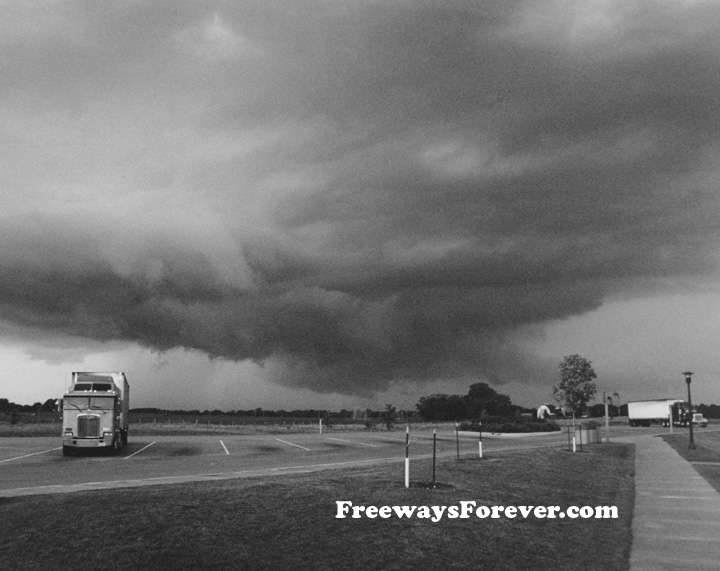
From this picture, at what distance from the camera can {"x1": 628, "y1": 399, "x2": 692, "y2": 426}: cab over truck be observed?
102875mm

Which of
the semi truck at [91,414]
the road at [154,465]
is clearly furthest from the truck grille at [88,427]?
the road at [154,465]

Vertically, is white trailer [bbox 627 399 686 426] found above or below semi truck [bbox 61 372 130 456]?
below

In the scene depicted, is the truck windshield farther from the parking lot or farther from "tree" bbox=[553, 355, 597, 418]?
"tree" bbox=[553, 355, 597, 418]

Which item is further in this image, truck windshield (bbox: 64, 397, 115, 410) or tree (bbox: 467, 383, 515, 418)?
tree (bbox: 467, 383, 515, 418)

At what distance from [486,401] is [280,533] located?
178 metres

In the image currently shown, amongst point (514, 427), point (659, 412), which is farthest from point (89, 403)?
point (659, 412)

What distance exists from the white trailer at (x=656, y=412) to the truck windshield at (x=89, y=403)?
283 feet

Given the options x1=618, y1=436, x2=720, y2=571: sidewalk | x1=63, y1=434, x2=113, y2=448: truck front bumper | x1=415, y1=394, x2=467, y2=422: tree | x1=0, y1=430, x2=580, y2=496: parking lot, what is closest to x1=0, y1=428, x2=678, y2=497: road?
x1=0, y1=430, x2=580, y2=496: parking lot

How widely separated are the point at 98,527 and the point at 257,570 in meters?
3.33

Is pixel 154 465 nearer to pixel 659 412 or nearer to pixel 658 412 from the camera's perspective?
pixel 659 412

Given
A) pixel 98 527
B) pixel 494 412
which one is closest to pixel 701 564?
pixel 98 527

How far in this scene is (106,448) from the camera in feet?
110

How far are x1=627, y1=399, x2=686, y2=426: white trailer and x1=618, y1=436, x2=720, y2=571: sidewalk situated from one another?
82338 millimetres

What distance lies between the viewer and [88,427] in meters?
33.2
